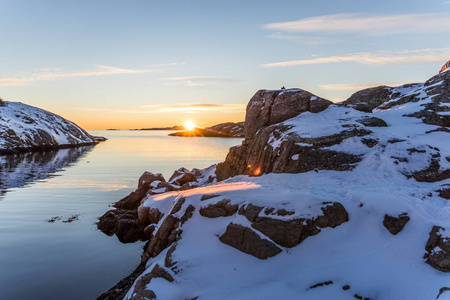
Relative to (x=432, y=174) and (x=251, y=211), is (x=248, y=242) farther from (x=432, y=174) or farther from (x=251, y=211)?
(x=432, y=174)

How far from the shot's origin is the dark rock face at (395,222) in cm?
1342

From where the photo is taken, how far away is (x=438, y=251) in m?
11.9

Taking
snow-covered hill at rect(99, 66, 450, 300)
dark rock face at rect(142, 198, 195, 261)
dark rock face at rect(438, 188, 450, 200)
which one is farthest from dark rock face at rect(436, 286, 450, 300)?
dark rock face at rect(142, 198, 195, 261)

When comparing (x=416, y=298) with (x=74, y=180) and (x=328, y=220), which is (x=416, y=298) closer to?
(x=328, y=220)

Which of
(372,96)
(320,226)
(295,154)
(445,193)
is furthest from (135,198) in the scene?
(372,96)

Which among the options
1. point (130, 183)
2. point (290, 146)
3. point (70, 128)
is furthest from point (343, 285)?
point (70, 128)

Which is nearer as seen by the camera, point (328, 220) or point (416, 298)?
point (416, 298)

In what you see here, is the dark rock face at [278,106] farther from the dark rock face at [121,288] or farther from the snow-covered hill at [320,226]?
the dark rock face at [121,288]

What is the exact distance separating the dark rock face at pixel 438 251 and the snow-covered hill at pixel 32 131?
10420 cm

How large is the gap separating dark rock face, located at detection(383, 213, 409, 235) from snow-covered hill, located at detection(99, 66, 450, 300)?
0.15 feet

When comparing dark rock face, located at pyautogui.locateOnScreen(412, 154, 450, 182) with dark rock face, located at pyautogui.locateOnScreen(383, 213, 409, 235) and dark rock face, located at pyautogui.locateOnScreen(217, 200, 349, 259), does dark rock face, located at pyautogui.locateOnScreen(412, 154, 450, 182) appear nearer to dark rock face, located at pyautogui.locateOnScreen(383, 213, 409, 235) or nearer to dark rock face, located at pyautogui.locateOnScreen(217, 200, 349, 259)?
dark rock face, located at pyautogui.locateOnScreen(383, 213, 409, 235)

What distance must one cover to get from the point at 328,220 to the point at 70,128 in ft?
512

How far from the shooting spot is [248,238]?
46.3ft

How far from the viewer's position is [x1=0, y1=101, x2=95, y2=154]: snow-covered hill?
91.5m
